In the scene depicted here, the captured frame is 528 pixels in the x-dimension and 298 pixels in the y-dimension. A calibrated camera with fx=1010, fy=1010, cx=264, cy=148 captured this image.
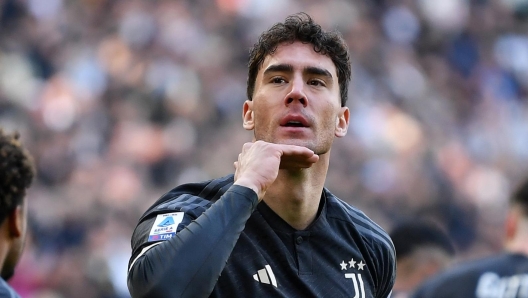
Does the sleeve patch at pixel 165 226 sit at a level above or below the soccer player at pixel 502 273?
above

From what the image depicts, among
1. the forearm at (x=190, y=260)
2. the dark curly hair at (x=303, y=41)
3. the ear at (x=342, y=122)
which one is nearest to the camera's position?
the forearm at (x=190, y=260)

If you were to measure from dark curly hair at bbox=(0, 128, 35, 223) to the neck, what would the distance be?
105cm

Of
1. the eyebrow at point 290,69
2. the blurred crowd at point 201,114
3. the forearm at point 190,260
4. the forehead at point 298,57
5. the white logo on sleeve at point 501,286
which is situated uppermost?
the blurred crowd at point 201,114

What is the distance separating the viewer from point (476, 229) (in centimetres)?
1228

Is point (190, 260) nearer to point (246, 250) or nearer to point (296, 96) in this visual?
point (246, 250)

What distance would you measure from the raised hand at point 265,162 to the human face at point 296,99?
20 cm

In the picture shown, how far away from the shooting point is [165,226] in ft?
13.2

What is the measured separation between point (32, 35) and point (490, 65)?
665 centimetres

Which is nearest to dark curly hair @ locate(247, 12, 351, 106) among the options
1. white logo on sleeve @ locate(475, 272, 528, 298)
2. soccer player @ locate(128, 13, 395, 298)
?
soccer player @ locate(128, 13, 395, 298)

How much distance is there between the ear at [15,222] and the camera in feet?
13.8

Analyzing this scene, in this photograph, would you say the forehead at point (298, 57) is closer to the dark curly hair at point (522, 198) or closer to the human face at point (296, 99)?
the human face at point (296, 99)

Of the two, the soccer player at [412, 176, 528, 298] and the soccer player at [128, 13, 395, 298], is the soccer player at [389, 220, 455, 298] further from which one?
the soccer player at [412, 176, 528, 298]

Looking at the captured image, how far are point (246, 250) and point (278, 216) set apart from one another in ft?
0.94

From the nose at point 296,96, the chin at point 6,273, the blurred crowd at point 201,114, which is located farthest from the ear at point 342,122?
the blurred crowd at point 201,114
